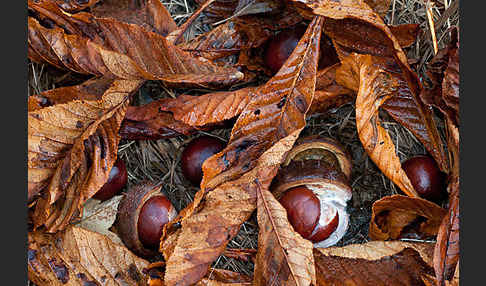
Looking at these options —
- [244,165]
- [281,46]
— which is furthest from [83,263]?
[281,46]

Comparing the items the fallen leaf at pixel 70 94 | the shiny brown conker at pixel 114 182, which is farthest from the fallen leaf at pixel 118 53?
the shiny brown conker at pixel 114 182

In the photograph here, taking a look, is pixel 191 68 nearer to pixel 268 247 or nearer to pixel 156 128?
pixel 156 128

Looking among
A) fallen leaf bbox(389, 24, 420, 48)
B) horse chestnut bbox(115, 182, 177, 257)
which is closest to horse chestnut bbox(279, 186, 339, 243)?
horse chestnut bbox(115, 182, 177, 257)

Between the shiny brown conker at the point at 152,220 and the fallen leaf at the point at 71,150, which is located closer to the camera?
the fallen leaf at the point at 71,150

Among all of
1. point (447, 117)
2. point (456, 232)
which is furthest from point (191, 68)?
point (456, 232)

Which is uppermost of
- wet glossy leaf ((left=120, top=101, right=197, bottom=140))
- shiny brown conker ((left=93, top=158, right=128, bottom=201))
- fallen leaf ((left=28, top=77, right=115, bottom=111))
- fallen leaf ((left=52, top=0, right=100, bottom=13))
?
fallen leaf ((left=52, top=0, right=100, bottom=13))

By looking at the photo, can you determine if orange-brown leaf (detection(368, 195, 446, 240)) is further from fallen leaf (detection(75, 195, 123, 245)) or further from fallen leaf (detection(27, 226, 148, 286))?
fallen leaf (detection(75, 195, 123, 245))

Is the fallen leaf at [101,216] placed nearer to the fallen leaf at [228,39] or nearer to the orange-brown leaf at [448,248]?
the fallen leaf at [228,39]
